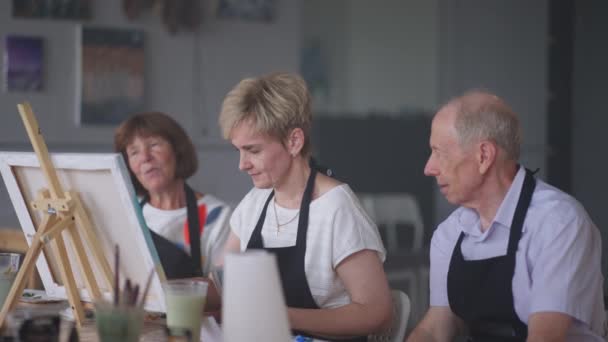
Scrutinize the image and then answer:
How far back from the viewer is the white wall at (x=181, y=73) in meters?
4.18

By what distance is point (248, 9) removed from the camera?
4.66m

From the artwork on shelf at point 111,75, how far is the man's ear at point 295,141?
2277 millimetres

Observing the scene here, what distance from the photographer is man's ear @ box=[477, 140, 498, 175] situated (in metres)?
2.01

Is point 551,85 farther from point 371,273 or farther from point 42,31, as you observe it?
point 371,273

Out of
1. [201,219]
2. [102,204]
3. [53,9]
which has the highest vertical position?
[53,9]

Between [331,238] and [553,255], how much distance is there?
1.77 feet

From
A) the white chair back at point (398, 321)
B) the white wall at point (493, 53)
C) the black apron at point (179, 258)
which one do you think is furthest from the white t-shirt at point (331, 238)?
the white wall at point (493, 53)

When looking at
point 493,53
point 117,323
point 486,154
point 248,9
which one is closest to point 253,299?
point 117,323

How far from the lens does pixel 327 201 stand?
7.17ft

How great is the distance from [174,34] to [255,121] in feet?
7.92

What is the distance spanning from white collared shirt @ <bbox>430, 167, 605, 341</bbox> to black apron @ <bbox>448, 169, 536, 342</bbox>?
14 mm

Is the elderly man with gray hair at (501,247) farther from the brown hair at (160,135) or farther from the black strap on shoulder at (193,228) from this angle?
the brown hair at (160,135)

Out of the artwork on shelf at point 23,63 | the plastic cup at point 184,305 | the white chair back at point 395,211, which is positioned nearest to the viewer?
the plastic cup at point 184,305

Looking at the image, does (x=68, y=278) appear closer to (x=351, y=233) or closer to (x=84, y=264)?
(x=84, y=264)
